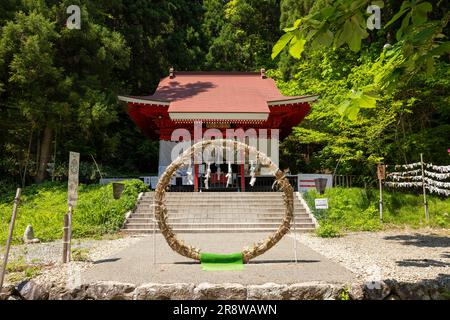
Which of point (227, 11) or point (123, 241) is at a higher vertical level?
point (227, 11)

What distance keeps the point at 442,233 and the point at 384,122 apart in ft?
15.0

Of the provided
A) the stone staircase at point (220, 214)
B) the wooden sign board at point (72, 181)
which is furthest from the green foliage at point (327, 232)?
the wooden sign board at point (72, 181)

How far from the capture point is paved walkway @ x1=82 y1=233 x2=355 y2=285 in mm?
4566

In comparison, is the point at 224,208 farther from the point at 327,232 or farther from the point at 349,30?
the point at 349,30

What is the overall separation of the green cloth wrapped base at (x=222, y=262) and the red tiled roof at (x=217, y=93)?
8816 mm

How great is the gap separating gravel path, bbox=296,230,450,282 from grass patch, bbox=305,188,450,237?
0.73m

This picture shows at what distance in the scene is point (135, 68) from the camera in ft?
72.4

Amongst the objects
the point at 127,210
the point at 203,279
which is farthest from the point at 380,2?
the point at 127,210

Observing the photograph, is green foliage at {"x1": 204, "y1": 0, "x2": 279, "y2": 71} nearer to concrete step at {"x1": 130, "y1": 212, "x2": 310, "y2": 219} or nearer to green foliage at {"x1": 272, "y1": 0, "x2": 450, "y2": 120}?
concrete step at {"x1": 130, "y1": 212, "x2": 310, "y2": 219}

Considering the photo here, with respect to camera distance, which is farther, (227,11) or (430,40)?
(227,11)

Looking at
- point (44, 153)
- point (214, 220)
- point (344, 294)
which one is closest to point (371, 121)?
point (214, 220)

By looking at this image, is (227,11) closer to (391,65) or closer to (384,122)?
(384,122)

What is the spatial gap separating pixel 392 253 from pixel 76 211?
8535mm

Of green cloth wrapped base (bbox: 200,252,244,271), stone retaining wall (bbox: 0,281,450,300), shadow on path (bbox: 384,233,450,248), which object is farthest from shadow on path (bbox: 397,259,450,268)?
green cloth wrapped base (bbox: 200,252,244,271)
